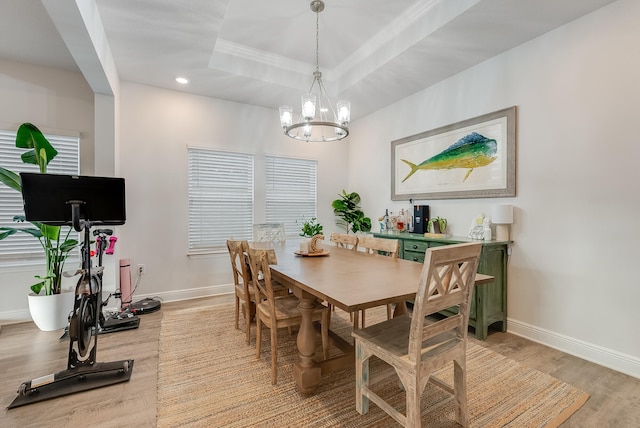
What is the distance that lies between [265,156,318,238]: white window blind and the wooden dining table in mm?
2297

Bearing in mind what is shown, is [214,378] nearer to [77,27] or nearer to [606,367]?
[77,27]

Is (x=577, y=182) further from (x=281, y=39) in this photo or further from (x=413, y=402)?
(x=281, y=39)

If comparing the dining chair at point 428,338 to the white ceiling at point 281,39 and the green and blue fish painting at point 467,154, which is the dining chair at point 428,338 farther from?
the white ceiling at point 281,39

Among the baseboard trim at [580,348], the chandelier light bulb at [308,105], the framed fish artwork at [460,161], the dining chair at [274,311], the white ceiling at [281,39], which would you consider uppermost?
the white ceiling at [281,39]

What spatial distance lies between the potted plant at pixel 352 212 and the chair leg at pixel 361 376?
3.26 meters

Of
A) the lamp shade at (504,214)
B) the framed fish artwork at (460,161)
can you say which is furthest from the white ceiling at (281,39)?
the lamp shade at (504,214)

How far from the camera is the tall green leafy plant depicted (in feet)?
9.09

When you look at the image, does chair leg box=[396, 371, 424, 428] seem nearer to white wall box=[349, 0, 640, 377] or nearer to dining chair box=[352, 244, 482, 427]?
dining chair box=[352, 244, 482, 427]

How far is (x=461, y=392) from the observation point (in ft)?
5.29

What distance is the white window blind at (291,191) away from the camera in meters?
4.70

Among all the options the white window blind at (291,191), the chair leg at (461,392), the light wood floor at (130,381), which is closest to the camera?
the chair leg at (461,392)

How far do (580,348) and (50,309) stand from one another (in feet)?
16.6

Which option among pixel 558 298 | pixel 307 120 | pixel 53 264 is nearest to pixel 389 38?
pixel 307 120

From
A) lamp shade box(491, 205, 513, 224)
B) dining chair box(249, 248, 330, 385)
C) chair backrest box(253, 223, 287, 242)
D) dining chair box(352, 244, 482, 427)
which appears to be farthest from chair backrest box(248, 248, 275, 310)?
lamp shade box(491, 205, 513, 224)
